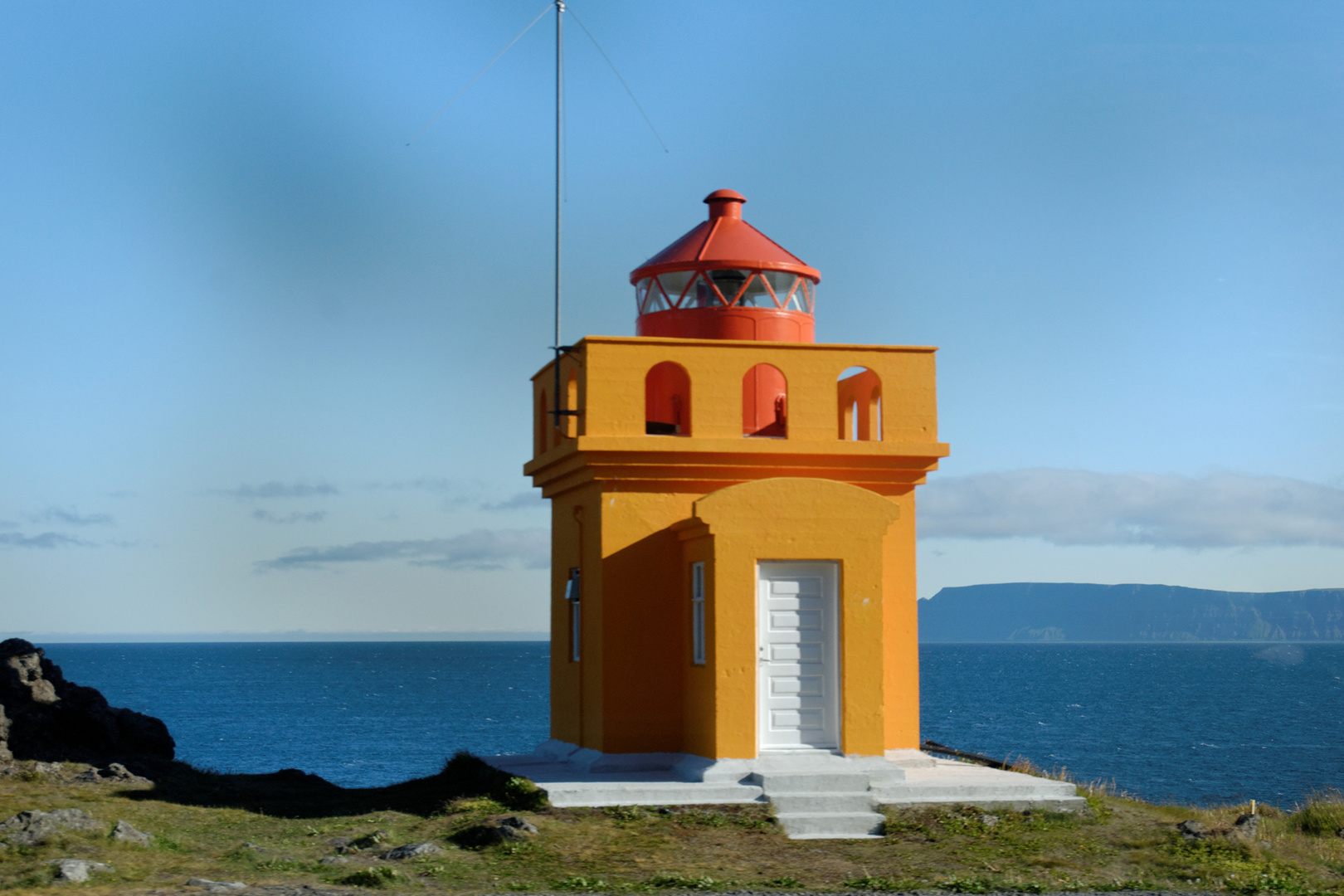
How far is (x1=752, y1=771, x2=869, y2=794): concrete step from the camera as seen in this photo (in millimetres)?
13945

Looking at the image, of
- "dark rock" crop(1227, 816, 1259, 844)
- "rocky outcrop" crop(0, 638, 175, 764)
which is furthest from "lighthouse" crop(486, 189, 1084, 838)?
"rocky outcrop" crop(0, 638, 175, 764)

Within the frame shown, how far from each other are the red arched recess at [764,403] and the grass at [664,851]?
17.7ft

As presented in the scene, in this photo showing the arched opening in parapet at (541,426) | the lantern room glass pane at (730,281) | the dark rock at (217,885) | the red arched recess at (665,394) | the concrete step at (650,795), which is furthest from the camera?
the arched opening in parapet at (541,426)

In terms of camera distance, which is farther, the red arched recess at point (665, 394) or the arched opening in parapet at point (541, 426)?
the arched opening in parapet at point (541, 426)

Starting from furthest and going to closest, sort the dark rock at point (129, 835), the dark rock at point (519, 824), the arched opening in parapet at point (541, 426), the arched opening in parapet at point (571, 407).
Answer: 1. the arched opening in parapet at point (541, 426)
2. the arched opening in parapet at point (571, 407)
3. the dark rock at point (129, 835)
4. the dark rock at point (519, 824)

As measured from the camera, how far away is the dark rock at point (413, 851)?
12484 mm

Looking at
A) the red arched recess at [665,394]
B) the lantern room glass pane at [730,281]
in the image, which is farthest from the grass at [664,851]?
the lantern room glass pane at [730,281]

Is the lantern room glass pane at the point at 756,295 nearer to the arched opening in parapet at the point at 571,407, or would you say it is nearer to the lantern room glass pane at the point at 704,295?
the lantern room glass pane at the point at 704,295

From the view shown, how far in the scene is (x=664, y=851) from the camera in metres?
12.5

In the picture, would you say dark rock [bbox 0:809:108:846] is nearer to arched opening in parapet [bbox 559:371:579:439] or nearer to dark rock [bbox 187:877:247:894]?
dark rock [bbox 187:877:247:894]

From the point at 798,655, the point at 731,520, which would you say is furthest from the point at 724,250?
the point at 798,655

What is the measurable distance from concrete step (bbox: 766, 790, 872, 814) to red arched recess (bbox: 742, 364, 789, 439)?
504cm

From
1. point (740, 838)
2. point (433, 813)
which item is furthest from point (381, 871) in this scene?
point (740, 838)

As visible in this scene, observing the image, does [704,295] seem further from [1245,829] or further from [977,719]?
[977,719]
